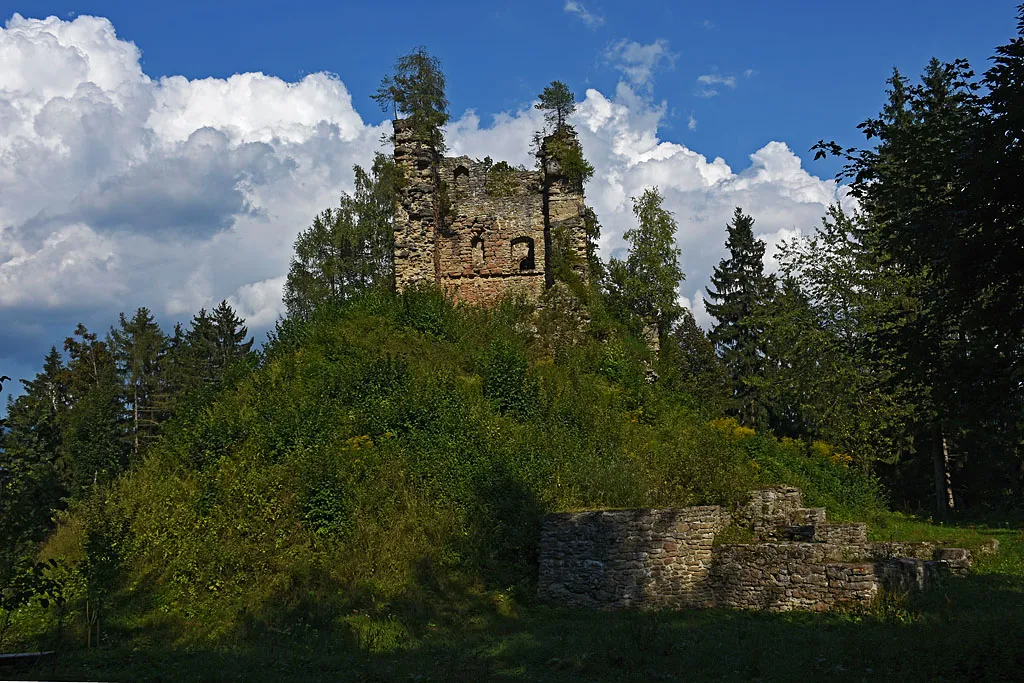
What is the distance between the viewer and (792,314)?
28.8 meters

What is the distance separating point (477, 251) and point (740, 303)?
26170 millimetres

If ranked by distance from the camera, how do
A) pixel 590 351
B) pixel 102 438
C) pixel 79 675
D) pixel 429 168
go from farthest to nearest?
pixel 102 438 → pixel 429 168 → pixel 590 351 → pixel 79 675

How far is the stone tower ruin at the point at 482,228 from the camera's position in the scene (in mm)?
25828

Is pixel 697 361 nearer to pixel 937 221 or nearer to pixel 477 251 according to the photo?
pixel 477 251

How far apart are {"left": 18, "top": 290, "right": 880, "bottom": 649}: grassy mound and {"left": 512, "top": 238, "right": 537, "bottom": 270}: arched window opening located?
4.52 meters

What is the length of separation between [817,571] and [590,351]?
459 inches

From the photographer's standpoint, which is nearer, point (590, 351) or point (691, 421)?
point (691, 421)

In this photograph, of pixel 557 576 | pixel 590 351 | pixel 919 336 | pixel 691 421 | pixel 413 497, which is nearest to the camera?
pixel 919 336

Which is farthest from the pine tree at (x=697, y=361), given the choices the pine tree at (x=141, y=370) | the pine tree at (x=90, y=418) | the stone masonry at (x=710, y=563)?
the pine tree at (x=141, y=370)

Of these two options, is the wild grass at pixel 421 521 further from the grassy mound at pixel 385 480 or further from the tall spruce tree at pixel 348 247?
the tall spruce tree at pixel 348 247

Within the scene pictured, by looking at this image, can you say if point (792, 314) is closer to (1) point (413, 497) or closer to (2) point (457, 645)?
(1) point (413, 497)

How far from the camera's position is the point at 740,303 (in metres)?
47.6

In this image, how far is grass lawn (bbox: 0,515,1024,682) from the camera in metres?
8.60

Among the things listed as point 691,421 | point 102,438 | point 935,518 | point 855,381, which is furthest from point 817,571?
point 102,438
